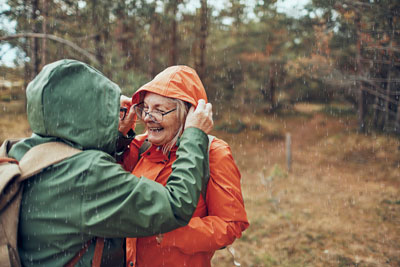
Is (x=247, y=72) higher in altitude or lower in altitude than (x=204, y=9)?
lower

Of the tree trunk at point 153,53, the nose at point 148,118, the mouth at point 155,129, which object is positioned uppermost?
the tree trunk at point 153,53

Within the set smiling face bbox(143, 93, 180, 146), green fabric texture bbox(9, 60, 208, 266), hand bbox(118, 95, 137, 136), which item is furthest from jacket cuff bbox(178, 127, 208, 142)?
hand bbox(118, 95, 137, 136)

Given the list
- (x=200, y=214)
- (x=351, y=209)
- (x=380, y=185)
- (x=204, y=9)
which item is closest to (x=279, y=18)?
(x=204, y=9)

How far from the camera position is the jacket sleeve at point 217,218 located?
1917 millimetres

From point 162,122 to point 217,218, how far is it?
0.79 meters

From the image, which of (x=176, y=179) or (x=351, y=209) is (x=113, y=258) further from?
(x=351, y=209)

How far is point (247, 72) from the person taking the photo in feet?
75.5

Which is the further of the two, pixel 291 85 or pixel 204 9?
pixel 291 85

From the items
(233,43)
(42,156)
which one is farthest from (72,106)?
(233,43)

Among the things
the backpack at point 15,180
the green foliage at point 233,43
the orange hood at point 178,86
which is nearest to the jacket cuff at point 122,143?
the orange hood at point 178,86

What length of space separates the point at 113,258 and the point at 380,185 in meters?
11.4

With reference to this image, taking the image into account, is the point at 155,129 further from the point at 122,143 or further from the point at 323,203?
the point at 323,203

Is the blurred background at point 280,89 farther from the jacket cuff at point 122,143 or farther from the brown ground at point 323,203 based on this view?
the jacket cuff at point 122,143

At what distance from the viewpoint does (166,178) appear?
2133 mm
